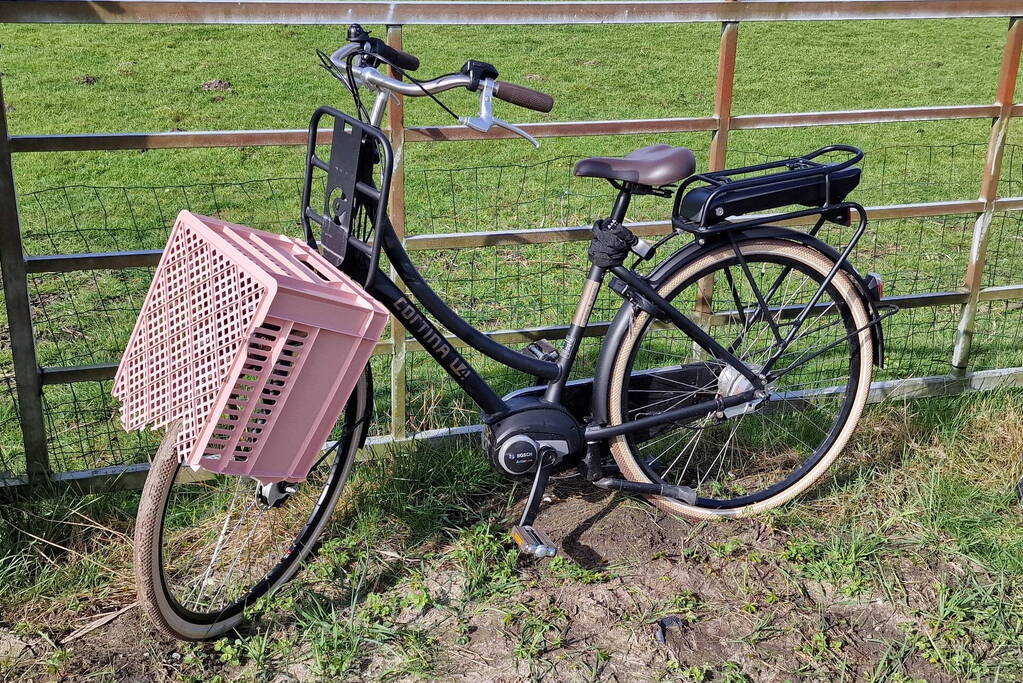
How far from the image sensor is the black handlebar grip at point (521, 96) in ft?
8.71

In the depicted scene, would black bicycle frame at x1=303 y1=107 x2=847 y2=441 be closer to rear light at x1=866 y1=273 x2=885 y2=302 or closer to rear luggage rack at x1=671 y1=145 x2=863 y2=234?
rear luggage rack at x1=671 y1=145 x2=863 y2=234

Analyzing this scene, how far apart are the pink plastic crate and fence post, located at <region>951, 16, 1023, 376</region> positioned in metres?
2.63

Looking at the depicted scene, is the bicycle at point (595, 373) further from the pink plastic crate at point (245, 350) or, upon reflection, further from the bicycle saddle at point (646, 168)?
the pink plastic crate at point (245, 350)

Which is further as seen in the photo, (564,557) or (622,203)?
(564,557)

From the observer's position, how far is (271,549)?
11.2 ft

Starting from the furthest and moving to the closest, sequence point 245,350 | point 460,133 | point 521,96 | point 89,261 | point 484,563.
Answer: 1. point 460,133
2. point 484,563
3. point 89,261
4. point 521,96
5. point 245,350

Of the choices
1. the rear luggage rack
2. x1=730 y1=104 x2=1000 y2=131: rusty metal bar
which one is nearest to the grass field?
the rear luggage rack

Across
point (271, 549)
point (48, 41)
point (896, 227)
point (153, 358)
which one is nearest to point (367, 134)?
point (153, 358)

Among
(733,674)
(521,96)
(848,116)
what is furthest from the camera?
(848,116)

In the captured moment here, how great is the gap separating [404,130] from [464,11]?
0.41 meters

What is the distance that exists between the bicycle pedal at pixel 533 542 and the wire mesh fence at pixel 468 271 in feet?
2.40

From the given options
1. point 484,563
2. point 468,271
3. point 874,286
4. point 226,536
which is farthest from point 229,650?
point 468,271

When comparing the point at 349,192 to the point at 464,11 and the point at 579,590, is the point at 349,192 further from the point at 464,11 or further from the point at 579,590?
the point at 579,590

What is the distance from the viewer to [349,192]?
2891 millimetres
